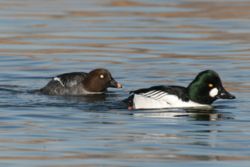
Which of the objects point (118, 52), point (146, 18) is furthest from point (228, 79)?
point (146, 18)

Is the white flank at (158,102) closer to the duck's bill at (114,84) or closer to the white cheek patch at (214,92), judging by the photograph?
the white cheek patch at (214,92)

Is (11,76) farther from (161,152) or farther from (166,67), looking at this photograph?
(161,152)

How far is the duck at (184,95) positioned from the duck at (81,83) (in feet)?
6.75

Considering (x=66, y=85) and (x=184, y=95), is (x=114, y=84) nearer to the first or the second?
(x=66, y=85)

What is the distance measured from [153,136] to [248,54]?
9.61 metres

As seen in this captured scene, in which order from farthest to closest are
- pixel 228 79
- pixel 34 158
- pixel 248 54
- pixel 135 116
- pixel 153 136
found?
pixel 248 54 < pixel 228 79 < pixel 135 116 < pixel 153 136 < pixel 34 158

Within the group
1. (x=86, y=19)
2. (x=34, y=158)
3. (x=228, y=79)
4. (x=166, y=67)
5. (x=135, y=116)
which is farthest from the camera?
(x=86, y=19)

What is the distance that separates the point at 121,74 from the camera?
2116 cm

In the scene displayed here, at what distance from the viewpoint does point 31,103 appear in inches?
691

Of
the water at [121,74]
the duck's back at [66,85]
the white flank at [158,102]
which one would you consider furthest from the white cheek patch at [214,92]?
the duck's back at [66,85]

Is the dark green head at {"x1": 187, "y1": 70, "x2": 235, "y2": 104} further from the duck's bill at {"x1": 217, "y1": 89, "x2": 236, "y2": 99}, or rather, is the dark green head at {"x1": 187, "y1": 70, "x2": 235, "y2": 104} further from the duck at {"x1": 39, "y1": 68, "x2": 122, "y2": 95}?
the duck at {"x1": 39, "y1": 68, "x2": 122, "y2": 95}

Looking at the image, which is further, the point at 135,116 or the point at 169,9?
the point at 169,9

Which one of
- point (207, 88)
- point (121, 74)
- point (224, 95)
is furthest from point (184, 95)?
point (121, 74)

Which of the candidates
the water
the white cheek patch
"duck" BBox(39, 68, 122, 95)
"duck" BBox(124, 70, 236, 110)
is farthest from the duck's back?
the white cheek patch
